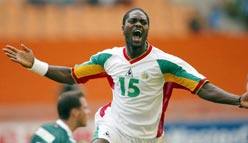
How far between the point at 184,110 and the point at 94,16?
550 cm

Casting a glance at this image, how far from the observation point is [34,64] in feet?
27.9

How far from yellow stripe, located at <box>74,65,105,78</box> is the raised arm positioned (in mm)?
93

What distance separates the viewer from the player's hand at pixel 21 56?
8.39m

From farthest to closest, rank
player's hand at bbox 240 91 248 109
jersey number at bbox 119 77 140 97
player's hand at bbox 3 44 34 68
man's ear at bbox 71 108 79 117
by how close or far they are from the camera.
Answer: man's ear at bbox 71 108 79 117 < player's hand at bbox 3 44 34 68 < jersey number at bbox 119 77 140 97 < player's hand at bbox 240 91 248 109

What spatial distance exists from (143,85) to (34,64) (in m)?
1.22

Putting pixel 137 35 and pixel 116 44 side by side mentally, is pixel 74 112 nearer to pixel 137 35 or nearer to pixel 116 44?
pixel 137 35

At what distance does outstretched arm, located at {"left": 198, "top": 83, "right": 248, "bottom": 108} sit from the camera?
7.85 meters

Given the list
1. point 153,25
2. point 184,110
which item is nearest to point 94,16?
point 153,25

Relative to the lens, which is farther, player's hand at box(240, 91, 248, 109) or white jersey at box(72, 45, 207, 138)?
white jersey at box(72, 45, 207, 138)

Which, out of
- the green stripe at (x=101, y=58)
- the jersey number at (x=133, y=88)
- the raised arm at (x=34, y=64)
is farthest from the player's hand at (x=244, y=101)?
the raised arm at (x=34, y=64)

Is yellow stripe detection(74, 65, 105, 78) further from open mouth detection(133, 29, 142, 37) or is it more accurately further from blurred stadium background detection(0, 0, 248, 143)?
blurred stadium background detection(0, 0, 248, 143)

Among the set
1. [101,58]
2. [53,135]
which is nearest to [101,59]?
[101,58]

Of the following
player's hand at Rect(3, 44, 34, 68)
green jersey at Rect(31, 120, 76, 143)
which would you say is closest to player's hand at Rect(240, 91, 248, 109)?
player's hand at Rect(3, 44, 34, 68)

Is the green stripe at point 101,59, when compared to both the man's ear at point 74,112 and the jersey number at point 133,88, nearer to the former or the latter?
the jersey number at point 133,88
